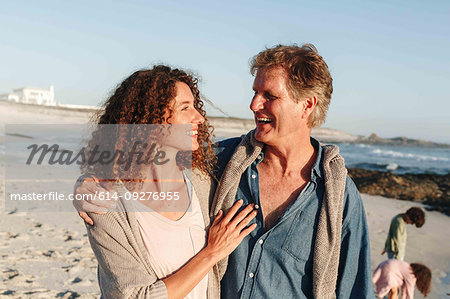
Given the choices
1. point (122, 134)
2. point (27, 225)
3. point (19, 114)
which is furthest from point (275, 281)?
point (19, 114)

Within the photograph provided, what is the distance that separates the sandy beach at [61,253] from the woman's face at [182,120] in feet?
9.15

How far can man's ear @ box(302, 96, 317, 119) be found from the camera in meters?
2.44

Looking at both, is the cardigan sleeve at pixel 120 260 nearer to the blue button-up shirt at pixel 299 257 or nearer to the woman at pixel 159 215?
the woman at pixel 159 215

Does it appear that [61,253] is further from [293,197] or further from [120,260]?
[293,197]

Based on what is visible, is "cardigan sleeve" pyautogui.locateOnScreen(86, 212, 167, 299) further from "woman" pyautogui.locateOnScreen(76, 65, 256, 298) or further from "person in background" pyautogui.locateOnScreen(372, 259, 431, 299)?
"person in background" pyautogui.locateOnScreen(372, 259, 431, 299)

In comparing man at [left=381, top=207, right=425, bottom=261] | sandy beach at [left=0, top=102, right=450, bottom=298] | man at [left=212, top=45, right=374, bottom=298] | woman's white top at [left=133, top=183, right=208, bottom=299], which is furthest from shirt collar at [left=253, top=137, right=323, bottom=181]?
man at [left=381, top=207, right=425, bottom=261]

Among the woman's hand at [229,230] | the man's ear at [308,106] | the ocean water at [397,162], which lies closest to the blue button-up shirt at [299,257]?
the woman's hand at [229,230]

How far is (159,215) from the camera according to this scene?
7.00 feet

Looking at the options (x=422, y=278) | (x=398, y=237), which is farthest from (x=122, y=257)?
(x=398, y=237)

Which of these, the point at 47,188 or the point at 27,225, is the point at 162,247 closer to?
the point at 27,225

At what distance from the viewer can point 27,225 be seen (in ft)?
20.9

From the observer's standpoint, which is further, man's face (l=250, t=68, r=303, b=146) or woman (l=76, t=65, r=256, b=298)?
man's face (l=250, t=68, r=303, b=146)

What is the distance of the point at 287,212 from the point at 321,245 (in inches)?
9.5
